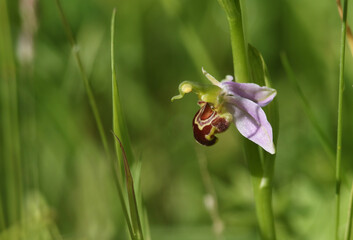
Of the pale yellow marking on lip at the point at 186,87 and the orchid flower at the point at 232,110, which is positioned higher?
the pale yellow marking on lip at the point at 186,87

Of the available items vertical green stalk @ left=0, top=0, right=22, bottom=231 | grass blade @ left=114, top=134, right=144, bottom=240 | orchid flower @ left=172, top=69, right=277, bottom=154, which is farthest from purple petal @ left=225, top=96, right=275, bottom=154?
vertical green stalk @ left=0, top=0, right=22, bottom=231

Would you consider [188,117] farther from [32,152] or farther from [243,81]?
[243,81]

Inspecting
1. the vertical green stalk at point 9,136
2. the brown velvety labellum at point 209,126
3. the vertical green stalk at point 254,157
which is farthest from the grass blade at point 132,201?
the vertical green stalk at point 9,136

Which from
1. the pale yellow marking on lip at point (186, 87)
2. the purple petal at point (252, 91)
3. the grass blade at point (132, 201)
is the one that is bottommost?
the grass blade at point (132, 201)

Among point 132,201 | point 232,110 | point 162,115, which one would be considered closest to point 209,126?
point 232,110

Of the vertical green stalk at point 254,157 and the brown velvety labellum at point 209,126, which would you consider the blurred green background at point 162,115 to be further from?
the brown velvety labellum at point 209,126

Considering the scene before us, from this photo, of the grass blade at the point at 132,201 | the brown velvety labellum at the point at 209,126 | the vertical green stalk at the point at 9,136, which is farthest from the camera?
the vertical green stalk at the point at 9,136

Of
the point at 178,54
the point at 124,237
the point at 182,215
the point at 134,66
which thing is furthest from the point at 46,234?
the point at 178,54

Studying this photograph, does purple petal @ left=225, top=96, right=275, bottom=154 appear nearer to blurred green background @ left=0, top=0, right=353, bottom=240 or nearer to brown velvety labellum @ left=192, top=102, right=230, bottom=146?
brown velvety labellum @ left=192, top=102, right=230, bottom=146
